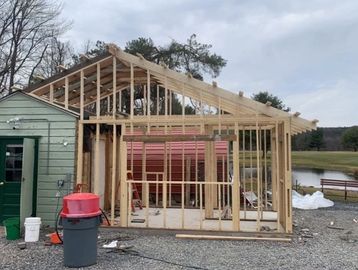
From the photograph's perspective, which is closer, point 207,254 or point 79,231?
point 79,231

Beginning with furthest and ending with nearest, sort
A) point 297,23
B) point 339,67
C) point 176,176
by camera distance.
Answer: point 339,67, point 176,176, point 297,23

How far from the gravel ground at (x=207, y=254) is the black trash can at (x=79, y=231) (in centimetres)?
18

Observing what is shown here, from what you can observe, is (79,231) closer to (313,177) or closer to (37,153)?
(37,153)

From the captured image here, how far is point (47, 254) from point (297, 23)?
8171 millimetres

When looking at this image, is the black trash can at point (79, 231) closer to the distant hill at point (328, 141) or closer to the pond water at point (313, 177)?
the pond water at point (313, 177)

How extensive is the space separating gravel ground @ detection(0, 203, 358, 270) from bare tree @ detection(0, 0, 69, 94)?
59.1 feet

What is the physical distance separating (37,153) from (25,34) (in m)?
18.1

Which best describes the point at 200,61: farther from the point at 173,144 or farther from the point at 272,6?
the point at 272,6

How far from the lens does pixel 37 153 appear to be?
26.7 ft

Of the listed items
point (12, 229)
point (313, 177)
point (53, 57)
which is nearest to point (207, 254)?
point (12, 229)

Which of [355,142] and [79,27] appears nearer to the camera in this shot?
[79,27]

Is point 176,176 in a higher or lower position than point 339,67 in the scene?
lower

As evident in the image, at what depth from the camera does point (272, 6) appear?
9281 mm

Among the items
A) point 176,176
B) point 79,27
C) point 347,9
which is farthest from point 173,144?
point 79,27
